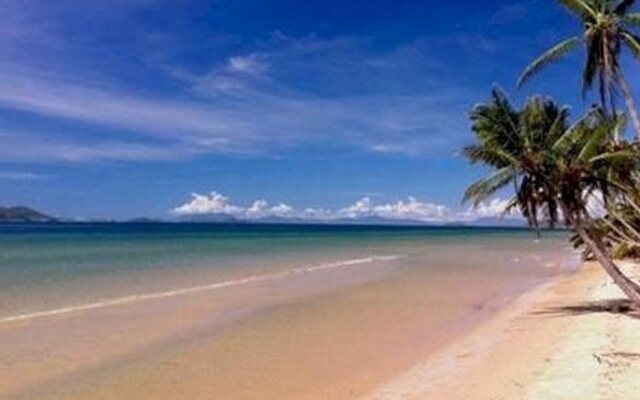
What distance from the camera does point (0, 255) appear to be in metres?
41.7

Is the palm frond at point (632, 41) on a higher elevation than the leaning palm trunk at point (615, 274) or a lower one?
higher

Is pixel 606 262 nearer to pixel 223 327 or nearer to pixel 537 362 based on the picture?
pixel 537 362

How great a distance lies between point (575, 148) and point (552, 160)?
788 mm

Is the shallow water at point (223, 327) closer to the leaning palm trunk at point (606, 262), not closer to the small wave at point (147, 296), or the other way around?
the small wave at point (147, 296)

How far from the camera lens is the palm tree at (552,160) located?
52.2 feet

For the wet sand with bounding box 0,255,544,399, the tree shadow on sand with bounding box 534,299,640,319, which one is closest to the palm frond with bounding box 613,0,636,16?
the tree shadow on sand with bounding box 534,299,640,319

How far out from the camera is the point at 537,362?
38.5ft

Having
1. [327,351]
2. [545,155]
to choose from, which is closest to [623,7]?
[545,155]

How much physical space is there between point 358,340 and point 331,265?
2324 centimetres

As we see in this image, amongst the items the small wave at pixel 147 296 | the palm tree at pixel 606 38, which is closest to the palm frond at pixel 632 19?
the palm tree at pixel 606 38

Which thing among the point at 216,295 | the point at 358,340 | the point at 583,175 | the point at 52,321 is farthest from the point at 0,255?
the point at 583,175

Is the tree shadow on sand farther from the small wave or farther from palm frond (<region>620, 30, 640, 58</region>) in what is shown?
the small wave

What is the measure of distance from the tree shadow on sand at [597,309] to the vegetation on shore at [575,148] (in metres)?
0.51

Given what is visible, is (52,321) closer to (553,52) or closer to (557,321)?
(557,321)
